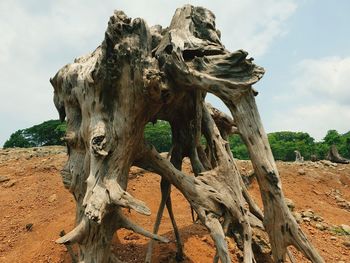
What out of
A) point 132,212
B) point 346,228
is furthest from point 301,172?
point 132,212

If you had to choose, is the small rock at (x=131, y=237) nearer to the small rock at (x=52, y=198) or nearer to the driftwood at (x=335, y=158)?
the small rock at (x=52, y=198)

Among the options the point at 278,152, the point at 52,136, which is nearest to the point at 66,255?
the point at 52,136

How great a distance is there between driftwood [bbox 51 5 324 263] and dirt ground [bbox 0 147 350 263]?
1.41m

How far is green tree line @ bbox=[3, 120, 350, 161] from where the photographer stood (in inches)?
964

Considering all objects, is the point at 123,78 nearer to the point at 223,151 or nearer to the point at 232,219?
the point at 223,151

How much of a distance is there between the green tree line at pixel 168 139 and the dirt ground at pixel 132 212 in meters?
10.3

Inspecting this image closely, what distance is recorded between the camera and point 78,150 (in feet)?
16.0

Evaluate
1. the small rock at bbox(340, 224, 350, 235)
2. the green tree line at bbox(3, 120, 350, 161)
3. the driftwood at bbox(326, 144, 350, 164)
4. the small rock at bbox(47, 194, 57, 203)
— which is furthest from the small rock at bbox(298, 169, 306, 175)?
the green tree line at bbox(3, 120, 350, 161)

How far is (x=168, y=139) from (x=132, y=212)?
21.4 metres

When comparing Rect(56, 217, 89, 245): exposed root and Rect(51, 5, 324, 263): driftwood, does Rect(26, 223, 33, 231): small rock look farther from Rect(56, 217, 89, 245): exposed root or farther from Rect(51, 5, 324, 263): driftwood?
Rect(56, 217, 89, 245): exposed root

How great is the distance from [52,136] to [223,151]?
22391 millimetres

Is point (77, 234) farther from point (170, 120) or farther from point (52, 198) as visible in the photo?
point (52, 198)

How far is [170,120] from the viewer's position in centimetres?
489

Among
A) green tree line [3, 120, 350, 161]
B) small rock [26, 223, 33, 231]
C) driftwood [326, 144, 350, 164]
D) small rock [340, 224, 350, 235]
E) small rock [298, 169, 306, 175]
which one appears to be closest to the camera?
small rock [26, 223, 33, 231]
